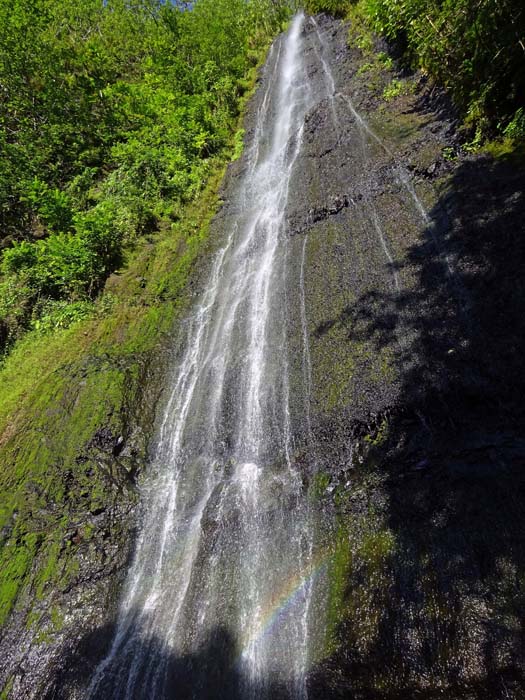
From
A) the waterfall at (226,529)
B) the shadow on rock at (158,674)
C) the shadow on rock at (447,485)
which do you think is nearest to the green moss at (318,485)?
the waterfall at (226,529)

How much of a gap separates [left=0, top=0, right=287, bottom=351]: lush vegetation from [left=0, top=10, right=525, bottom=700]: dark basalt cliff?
4234 millimetres

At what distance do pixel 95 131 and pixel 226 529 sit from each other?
1343cm

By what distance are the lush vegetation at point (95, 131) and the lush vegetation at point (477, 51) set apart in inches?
246

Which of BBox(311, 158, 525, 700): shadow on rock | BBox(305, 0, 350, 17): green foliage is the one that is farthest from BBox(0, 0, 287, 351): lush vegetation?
BBox(311, 158, 525, 700): shadow on rock

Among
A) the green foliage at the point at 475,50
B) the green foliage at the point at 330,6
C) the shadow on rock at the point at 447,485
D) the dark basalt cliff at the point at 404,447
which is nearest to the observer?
the shadow on rock at the point at 447,485

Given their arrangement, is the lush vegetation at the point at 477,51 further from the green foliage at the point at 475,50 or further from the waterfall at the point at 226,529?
the waterfall at the point at 226,529

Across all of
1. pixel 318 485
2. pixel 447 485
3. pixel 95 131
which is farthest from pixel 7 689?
pixel 95 131

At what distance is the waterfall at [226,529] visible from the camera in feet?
12.4

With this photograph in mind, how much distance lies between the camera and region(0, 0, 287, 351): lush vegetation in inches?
354

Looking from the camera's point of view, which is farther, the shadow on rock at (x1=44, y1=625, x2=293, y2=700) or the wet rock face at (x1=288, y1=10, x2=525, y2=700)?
the shadow on rock at (x1=44, y1=625, x2=293, y2=700)

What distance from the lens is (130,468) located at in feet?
18.6

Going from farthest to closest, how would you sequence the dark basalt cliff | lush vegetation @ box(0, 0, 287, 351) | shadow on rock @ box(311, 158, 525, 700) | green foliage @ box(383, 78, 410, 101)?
lush vegetation @ box(0, 0, 287, 351)
green foliage @ box(383, 78, 410, 101)
the dark basalt cliff
shadow on rock @ box(311, 158, 525, 700)

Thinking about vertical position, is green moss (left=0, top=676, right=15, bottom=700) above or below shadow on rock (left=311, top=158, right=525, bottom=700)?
above

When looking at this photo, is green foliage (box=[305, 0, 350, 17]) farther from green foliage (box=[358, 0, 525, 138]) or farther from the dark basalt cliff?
the dark basalt cliff
